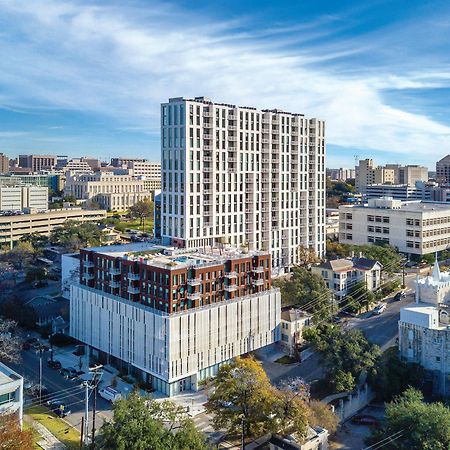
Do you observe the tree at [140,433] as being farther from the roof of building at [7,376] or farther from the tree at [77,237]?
the tree at [77,237]

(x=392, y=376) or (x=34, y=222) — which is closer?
(x=392, y=376)

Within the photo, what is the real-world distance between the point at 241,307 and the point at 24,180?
521ft

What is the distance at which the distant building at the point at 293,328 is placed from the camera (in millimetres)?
54938

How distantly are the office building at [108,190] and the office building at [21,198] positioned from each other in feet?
56.7

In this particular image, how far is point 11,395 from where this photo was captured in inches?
1422

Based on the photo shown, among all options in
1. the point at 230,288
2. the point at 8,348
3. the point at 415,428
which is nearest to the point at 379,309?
the point at 230,288

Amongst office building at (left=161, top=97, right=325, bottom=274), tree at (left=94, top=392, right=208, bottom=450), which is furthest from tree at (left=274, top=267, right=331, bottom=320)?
tree at (left=94, top=392, right=208, bottom=450)

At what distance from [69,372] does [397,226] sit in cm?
6739

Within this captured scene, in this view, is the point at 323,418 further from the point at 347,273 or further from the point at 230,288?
the point at 347,273

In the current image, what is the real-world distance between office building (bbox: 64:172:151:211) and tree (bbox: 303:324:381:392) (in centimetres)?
13066

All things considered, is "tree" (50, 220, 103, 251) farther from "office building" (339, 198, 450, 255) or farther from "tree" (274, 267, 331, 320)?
"office building" (339, 198, 450, 255)

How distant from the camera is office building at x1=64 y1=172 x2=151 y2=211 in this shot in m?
168

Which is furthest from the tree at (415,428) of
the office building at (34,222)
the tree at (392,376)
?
the office building at (34,222)

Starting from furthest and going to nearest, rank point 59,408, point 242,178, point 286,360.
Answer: point 242,178 < point 286,360 < point 59,408
